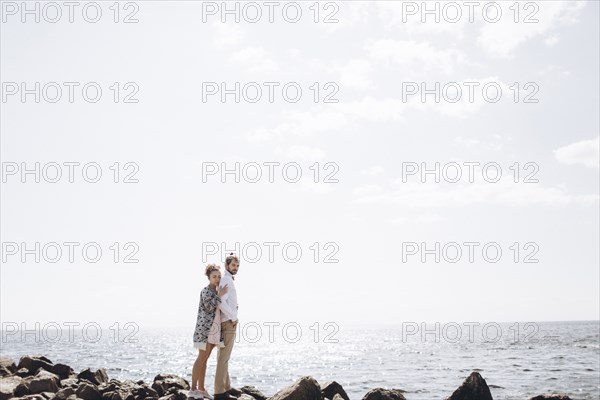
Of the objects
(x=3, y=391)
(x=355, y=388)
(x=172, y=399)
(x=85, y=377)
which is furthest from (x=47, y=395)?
(x=355, y=388)

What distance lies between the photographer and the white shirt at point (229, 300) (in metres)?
11.1

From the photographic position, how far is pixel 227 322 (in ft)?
37.1

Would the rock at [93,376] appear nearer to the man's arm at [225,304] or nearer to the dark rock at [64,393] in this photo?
the dark rock at [64,393]

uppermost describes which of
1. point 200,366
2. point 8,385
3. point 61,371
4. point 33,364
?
point 200,366

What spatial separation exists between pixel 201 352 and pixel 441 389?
1841 cm

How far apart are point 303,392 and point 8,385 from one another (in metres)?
8.04

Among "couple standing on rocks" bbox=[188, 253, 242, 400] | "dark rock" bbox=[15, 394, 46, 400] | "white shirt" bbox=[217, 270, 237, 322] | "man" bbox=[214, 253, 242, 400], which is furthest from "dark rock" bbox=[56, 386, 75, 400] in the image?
"white shirt" bbox=[217, 270, 237, 322]

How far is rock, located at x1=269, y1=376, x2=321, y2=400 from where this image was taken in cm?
1075

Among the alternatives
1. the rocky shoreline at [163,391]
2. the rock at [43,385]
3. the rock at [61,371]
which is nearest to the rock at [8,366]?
the rock at [61,371]

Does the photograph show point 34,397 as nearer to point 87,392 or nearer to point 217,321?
point 87,392

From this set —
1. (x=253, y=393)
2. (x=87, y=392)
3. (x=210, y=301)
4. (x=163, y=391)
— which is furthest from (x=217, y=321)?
(x=87, y=392)

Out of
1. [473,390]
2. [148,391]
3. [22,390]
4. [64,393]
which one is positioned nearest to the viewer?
[64,393]

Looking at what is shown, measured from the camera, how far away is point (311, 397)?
11.0 metres

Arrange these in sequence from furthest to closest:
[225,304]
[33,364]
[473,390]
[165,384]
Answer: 1. [33,364]
2. [165,384]
3. [473,390]
4. [225,304]
